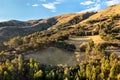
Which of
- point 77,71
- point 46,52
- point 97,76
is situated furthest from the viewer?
point 46,52

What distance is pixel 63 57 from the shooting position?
17088 cm

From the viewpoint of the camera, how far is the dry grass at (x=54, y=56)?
165 meters

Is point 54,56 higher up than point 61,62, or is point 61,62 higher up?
point 54,56

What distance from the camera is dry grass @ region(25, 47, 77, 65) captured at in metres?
165

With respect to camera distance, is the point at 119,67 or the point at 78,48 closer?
the point at 119,67

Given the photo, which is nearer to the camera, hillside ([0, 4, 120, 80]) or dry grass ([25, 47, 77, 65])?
hillside ([0, 4, 120, 80])

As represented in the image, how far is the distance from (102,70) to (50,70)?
26395 millimetres

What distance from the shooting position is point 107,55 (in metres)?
161

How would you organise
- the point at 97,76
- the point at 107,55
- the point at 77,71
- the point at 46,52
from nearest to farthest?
the point at 97,76 → the point at 77,71 → the point at 107,55 → the point at 46,52

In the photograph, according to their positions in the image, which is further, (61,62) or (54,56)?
(54,56)

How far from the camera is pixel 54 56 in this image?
173 m

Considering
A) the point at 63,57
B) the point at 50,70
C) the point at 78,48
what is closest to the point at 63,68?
the point at 50,70

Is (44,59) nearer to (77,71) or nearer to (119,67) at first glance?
(77,71)

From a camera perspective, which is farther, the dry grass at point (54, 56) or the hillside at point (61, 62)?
the dry grass at point (54, 56)
